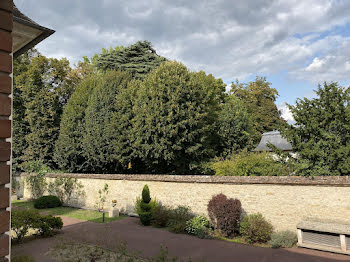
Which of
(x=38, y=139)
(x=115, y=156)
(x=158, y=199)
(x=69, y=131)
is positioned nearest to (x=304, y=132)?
(x=158, y=199)

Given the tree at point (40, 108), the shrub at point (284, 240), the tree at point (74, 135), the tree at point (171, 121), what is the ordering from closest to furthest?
the shrub at point (284, 240) → the tree at point (171, 121) → the tree at point (74, 135) → the tree at point (40, 108)

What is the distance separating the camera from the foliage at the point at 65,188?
18.7 m

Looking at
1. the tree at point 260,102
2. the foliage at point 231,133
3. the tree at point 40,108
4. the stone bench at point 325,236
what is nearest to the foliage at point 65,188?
the tree at point 40,108

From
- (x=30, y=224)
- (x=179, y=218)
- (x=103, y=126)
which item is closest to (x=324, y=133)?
(x=179, y=218)

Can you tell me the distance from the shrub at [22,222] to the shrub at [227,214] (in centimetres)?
769

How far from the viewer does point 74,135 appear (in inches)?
902

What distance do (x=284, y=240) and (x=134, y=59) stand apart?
984 inches

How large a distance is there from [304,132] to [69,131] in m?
18.5

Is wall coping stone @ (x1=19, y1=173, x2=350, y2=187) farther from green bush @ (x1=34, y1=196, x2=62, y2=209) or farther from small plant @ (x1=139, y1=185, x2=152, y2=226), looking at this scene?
green bush @ (x1=34, y1=196, x2=62, y2=209)

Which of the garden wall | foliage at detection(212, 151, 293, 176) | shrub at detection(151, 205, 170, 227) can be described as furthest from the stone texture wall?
foliage at detection(212, 151, 293, 176)

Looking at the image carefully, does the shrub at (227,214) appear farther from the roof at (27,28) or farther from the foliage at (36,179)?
the foliage at (36,179)

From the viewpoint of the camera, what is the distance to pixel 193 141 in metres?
18.5

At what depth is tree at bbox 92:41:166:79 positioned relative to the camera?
2924 cm

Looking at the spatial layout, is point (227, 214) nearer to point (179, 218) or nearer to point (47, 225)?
point (179, 218)
